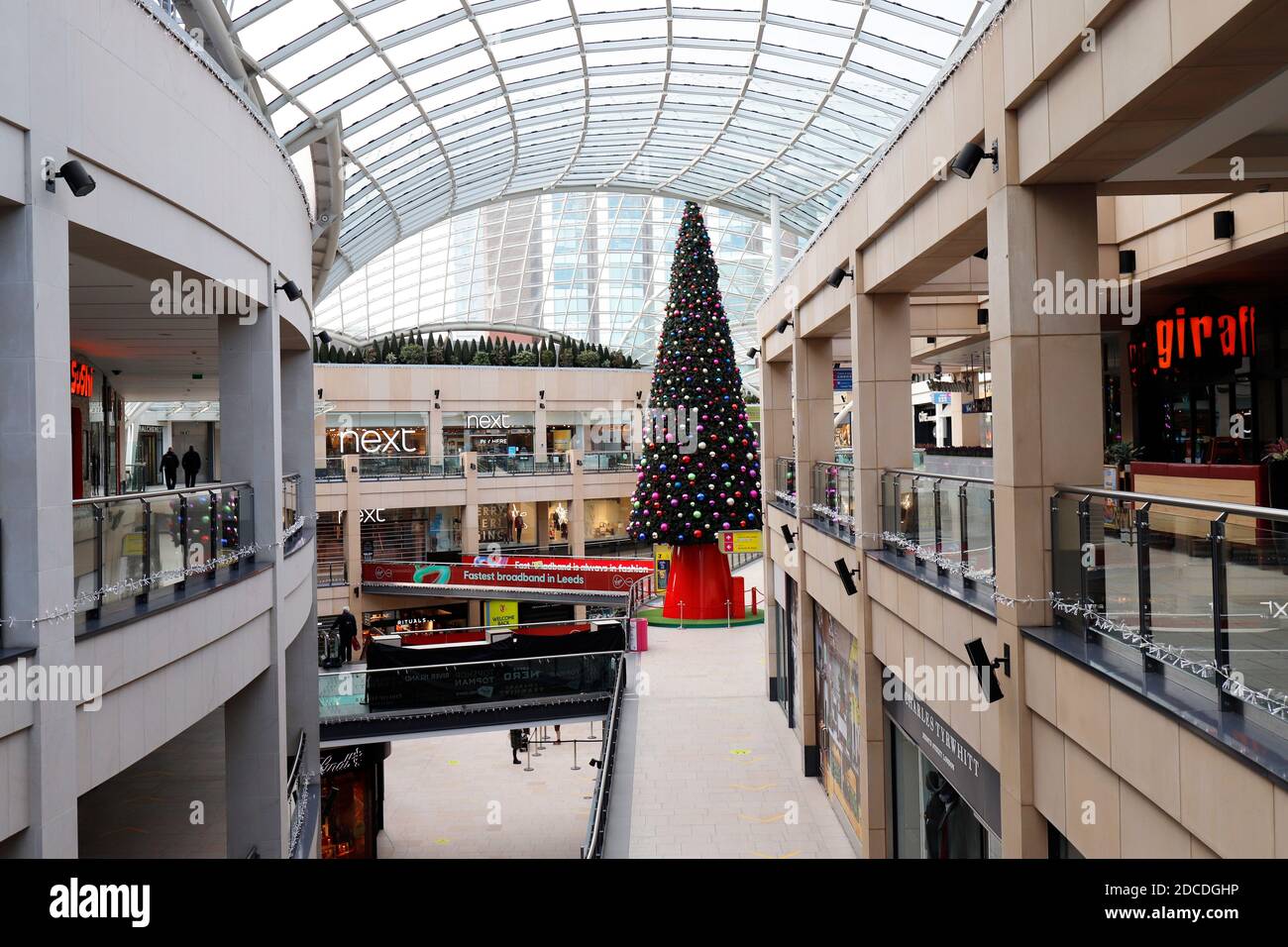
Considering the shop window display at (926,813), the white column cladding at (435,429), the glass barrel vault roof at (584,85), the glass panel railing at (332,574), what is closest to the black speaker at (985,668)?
the shop window display at (926,813)

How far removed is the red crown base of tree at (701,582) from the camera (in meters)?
29.2

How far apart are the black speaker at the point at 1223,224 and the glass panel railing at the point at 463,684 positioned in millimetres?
13094

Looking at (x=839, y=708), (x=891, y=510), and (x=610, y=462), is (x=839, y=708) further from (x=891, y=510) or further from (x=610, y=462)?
(x=610, y=462)

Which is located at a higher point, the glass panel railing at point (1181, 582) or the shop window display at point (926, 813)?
the glass panel railing at point (1181, 582)

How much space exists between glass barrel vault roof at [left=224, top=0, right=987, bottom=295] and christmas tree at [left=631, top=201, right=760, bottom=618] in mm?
4597

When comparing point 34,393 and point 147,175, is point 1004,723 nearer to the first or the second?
point 34,393

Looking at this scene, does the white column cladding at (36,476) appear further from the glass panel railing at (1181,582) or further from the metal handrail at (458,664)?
the metal handrail at (458,664)

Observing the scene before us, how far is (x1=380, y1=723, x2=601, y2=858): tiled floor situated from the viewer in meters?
18.3

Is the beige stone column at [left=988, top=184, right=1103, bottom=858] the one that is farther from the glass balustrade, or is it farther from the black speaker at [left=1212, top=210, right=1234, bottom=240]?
the black speaker at [left=1212, top=210, right=1234, bottom=240]

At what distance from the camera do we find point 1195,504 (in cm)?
468

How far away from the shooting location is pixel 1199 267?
12180 millimetres

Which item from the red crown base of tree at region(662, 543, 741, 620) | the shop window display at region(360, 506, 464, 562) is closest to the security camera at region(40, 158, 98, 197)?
the red crown base of tree at region(662, 543, 741, 620)

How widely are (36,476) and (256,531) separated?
4.99 metres

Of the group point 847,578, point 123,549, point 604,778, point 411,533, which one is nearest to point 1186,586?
point 847,578
